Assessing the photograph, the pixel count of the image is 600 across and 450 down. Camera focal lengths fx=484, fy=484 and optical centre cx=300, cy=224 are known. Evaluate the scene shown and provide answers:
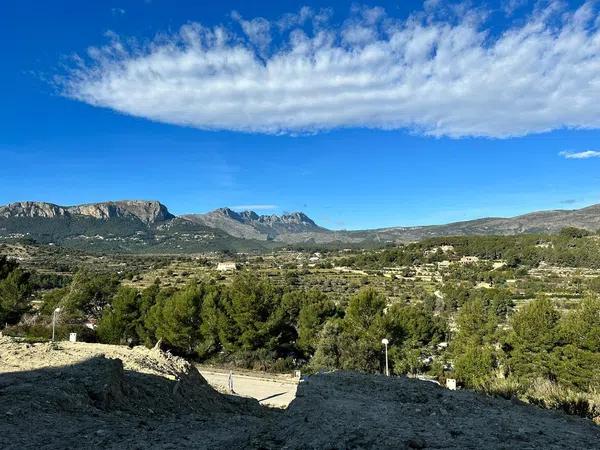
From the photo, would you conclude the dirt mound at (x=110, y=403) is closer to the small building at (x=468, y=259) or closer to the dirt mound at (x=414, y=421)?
the dirt mound at (x=414, y=421)

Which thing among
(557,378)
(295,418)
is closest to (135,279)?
(557,378)

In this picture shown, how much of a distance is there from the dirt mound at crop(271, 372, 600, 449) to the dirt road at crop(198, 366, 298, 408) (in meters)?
11.4

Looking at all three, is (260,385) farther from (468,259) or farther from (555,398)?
(468,259)

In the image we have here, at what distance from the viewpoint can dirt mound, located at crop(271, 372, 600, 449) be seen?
20.9 feet

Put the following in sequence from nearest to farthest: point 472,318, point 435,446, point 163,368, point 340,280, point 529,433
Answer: point 435,446 < point 529,433 < point 163,368 < point 472,318 < point 340,280

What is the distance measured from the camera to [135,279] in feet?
311

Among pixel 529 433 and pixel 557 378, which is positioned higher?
pixel 529 433

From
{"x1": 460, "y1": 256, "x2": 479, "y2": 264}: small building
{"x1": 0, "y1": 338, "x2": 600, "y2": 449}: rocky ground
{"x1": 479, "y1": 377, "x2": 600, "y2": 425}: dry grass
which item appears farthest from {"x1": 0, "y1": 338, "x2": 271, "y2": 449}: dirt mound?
{"x1": 460, "y1": 256, "x2": 479, "y2": 264}: small building

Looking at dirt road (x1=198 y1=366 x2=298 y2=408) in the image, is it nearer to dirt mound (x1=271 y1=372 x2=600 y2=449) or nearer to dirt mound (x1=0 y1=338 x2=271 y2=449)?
dirt mound (x1=0 y1=338 x2=271 y2=449)

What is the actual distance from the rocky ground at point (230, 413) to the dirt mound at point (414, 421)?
18 mm

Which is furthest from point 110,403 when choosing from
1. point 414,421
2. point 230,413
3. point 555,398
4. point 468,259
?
point 468,259

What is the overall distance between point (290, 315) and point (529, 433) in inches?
1161

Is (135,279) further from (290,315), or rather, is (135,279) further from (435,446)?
(435,446)

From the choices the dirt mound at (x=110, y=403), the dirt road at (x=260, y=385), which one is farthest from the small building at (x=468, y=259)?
the dirt mound at (x=110, y=403)
